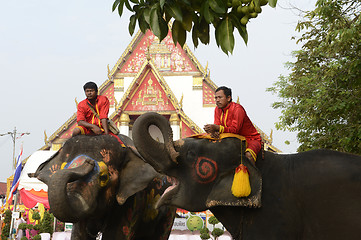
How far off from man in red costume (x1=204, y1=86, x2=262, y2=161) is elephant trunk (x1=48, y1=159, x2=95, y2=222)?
4.35 ft

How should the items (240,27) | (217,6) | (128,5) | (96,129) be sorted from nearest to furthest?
(217,6), (240,27), (128,5), (96,129)

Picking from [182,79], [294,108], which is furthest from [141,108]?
[294,108]

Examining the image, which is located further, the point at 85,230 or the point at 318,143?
the point at 318,143

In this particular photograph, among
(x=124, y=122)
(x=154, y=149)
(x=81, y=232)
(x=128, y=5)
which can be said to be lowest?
(x=81, y=232)

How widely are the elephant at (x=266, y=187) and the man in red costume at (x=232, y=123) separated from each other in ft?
0.24

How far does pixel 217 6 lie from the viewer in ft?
7.68

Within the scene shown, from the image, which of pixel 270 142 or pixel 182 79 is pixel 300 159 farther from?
pixel 182 79

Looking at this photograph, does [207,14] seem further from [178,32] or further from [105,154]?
[105,154]

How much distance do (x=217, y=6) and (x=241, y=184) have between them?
1.21m

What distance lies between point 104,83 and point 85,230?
57.6 ft

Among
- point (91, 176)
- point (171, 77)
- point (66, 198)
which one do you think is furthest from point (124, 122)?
point (66, 198)

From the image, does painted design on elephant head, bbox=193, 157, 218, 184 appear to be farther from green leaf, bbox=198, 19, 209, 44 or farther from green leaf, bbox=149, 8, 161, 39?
green leaf, bbox=149, 8, 161, 39

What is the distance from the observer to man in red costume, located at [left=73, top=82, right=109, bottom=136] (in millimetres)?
4605

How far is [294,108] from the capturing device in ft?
41.0
